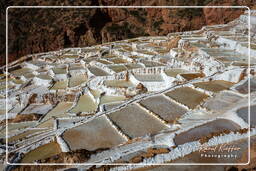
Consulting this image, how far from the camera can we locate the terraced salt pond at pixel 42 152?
9266 millimetres

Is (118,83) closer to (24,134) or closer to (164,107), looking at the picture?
(164,107)

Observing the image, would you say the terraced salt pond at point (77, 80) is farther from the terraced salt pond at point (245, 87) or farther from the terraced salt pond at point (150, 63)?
the terraced salt pond at point (245, 87)

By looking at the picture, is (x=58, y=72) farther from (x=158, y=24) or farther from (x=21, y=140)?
(x=158, y=24)

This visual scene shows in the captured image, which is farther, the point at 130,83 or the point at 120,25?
the point at 120,25

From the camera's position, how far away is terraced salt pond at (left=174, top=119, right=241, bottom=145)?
27.3 feet

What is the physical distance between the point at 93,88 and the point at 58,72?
540 centimetres

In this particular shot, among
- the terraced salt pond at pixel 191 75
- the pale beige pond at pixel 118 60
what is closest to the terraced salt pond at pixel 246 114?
the terraced salt pond at pixel 191 75

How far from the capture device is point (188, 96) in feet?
40.5

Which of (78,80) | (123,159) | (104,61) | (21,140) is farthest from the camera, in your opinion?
(104,61)

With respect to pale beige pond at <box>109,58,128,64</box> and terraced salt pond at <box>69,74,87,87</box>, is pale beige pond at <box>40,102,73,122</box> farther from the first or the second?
pale beige pond at <box>109,58,128,64</box>

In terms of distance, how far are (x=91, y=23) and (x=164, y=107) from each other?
29.8 meters

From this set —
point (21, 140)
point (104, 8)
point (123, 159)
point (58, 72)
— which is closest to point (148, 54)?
point (58, 72)

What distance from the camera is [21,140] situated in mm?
11492

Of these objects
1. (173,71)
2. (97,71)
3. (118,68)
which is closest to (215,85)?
(173,71)
